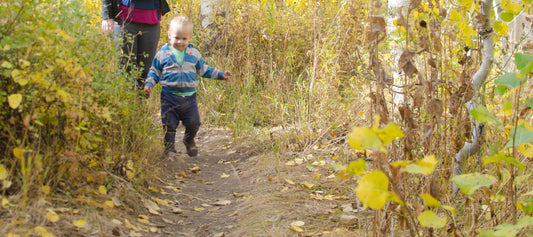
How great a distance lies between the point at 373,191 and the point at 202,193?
8.06ft

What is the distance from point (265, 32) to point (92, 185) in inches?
172

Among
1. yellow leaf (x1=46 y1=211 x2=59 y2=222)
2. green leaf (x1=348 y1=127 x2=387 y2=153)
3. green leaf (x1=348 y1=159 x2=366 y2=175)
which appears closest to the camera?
green leaf (x1=348 y1=127 x2=387 y2=153)

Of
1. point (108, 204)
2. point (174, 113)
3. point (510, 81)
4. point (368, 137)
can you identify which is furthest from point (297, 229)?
point (174, 113)

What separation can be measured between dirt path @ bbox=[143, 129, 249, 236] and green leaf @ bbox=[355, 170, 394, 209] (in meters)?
1.48

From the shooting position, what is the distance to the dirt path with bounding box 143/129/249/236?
107 inches

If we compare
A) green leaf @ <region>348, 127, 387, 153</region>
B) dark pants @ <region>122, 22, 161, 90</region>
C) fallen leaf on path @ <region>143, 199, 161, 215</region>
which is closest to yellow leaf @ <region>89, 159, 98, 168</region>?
fallen leaf on path @ <region>143, 199, 161, 215</region>

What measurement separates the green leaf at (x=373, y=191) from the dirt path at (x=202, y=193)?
58.1 inches

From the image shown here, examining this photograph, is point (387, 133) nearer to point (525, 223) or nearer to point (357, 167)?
point (357, 167)

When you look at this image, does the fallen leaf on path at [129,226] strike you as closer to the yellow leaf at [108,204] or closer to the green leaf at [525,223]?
the yellow leaf at [108,204]

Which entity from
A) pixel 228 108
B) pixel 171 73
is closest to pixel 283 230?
pixel 171 73

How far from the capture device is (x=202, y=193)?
3.48 m

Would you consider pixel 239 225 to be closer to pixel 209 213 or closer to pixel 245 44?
pixel 209 213

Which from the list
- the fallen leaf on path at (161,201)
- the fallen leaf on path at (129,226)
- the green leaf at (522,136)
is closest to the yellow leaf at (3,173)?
the fallen leaf on path at (129,226)

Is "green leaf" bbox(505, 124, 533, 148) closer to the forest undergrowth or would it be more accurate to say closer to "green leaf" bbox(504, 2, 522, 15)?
the forest undergrowth
